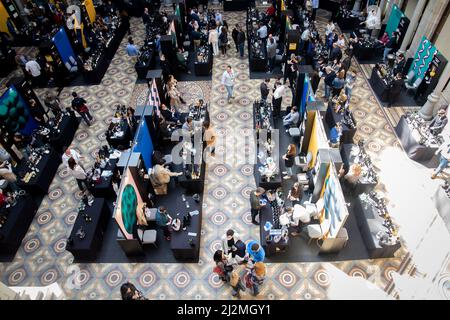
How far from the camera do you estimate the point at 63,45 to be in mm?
14750

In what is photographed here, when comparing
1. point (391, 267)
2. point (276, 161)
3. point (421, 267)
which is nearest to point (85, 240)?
point (276, 161)

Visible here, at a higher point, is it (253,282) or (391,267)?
(253,282)

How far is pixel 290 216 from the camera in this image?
828 centimetres

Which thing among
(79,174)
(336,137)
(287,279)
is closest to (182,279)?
(287,279)

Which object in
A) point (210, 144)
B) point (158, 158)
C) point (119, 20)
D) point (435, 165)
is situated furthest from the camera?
point (119, 20)

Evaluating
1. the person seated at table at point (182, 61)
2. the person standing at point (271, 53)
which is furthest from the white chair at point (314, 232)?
the person seated at table at point (182, 61)

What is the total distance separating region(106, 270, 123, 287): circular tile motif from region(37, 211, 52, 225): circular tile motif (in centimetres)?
292

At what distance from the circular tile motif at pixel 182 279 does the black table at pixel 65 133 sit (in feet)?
21.8

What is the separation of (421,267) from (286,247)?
3.33 m

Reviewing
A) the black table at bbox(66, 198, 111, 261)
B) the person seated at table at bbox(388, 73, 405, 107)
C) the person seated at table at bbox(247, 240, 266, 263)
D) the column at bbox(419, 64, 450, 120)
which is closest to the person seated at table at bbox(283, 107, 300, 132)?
the person seated at table at bbox(388, 73, 405, 107)

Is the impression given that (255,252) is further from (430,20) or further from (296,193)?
(430,20)

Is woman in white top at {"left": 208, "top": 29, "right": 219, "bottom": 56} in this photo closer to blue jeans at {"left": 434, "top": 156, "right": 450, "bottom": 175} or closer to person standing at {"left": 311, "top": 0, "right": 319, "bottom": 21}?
person standing at {"left": 311, "top": 0, "right": 319, "bottom": 21}

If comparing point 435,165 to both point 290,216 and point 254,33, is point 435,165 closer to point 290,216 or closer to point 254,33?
point 290,216

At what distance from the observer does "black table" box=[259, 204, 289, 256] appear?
8.00 m
